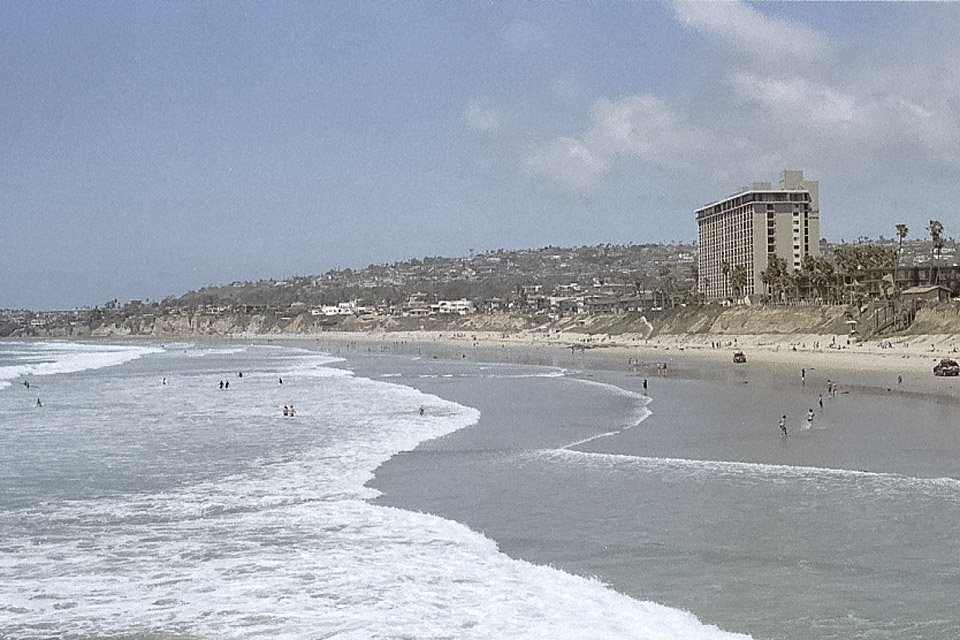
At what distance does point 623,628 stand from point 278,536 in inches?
258

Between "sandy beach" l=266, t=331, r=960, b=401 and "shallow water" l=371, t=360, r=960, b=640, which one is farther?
"sandy beach" l=266, t=331, r=960, b=401

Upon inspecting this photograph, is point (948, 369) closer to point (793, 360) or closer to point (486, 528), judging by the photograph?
point (793, 360)

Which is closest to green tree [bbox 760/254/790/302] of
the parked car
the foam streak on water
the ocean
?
the parked car

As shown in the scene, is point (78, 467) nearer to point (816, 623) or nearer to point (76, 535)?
point (76, 535)

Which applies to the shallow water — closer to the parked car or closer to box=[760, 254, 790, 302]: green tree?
the parked car

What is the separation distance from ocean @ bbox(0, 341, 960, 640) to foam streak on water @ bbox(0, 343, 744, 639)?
0.05 m

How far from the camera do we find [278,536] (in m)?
14.6

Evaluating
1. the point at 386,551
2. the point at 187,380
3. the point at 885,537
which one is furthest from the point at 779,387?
the point at 187,380

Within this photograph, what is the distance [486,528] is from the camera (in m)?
15.0

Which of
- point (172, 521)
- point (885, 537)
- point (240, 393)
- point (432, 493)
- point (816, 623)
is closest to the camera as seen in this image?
point (816, 623)

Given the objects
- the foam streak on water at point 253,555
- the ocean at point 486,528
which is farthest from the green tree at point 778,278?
the foam streak on water at point 253,555

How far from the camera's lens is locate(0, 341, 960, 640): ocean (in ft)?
35.0

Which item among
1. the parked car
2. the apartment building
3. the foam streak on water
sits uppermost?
the apartment building

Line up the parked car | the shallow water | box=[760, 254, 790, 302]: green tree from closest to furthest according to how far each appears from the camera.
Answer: the shallow water → the parked car → box=[760, 254, 790, 302]: green tree
